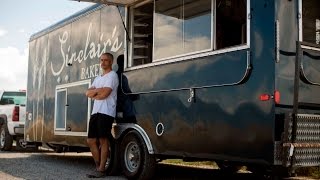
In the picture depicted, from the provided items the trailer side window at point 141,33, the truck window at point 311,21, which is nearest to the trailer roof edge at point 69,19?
the trailer side window at point 141,33

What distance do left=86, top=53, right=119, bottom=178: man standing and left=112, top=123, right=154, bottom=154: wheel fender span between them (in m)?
0.11

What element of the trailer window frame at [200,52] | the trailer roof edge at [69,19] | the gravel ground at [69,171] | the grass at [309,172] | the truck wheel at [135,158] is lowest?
the gravel ground at [69,171]

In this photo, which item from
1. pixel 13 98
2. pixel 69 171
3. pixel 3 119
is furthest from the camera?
pixel 13 98

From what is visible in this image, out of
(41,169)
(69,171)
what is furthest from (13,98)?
(69,171)

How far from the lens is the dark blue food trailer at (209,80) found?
5277 millimetres

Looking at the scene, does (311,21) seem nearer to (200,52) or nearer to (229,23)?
(229,23)

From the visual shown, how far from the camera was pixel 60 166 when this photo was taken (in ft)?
31.0

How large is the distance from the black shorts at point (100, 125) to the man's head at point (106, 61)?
0.78 m

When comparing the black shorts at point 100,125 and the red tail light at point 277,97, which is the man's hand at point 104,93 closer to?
the black shorts at point 100,125

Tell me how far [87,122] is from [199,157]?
2955mm

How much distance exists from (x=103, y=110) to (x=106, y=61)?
0.81m

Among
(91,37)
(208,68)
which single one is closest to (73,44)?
(91,37)

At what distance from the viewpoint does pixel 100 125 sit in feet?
25.1

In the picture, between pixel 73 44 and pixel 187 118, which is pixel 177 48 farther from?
pixel 73 44
